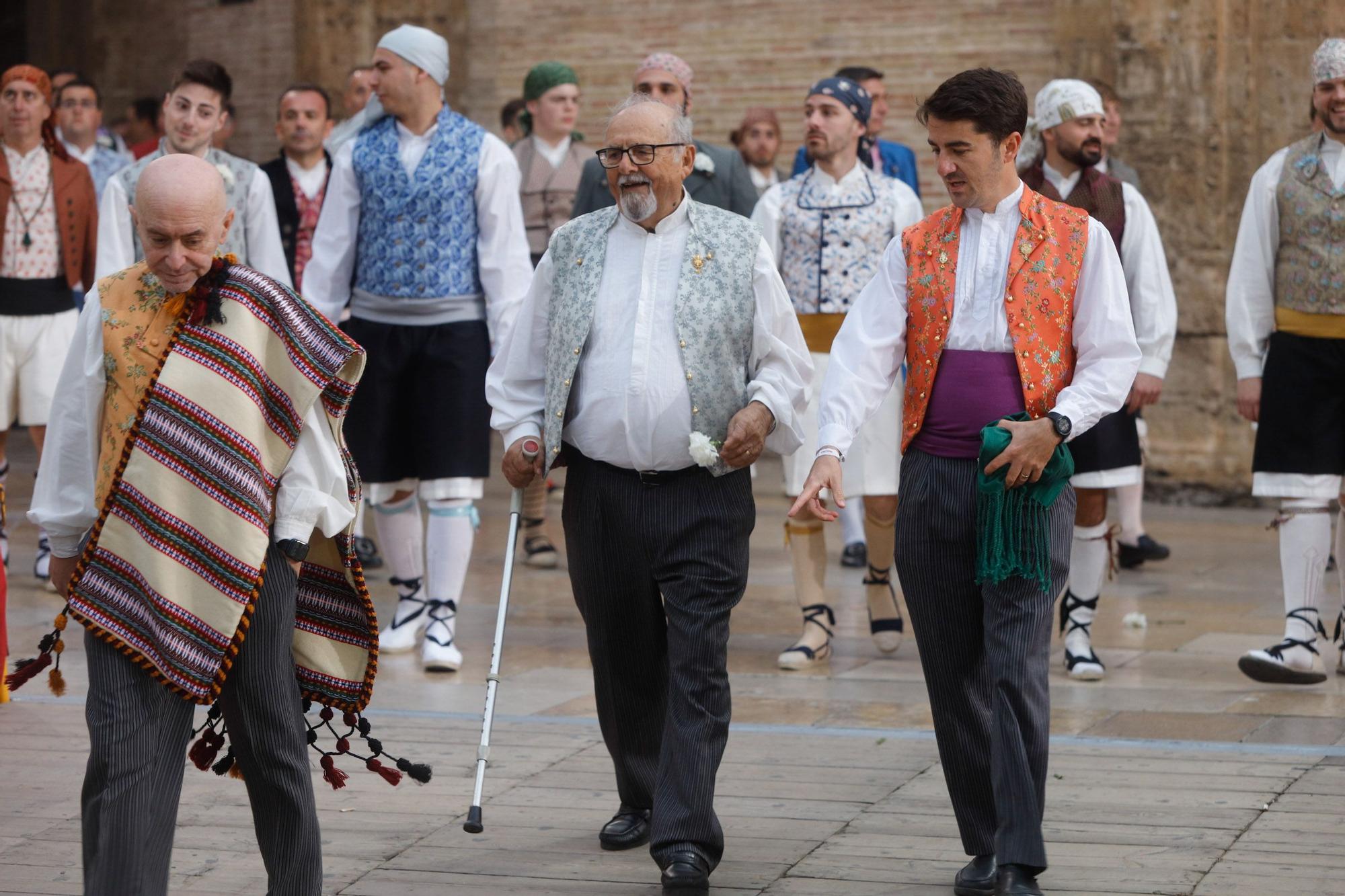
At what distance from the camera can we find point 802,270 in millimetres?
7922

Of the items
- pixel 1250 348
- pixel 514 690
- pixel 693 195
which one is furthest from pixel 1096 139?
pixel 514 690

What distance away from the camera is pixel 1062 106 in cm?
737

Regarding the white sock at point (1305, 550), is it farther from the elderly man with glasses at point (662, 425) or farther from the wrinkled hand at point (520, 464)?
the wrinkled hand at point (520, 464)

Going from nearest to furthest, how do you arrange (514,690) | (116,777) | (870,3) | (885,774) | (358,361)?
1. (116,777)
2. (358,361)
3. (885,774)
4. (514,690)
5. (870,3)

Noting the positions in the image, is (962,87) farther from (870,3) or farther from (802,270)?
(870,3)

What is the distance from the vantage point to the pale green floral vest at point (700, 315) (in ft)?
16.4

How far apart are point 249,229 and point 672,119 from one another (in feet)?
10.1

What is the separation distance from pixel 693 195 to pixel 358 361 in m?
4.20

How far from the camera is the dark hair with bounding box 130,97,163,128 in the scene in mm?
16062

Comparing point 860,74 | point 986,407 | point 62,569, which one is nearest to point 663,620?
point 986,407

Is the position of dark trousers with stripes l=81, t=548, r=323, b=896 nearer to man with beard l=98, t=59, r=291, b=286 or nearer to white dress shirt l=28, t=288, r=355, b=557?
white dress shirt l=28, t=288, r=355, b=557

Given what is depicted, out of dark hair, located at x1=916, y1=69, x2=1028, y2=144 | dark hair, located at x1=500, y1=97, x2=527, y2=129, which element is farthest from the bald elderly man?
dark hair, located at x1=500, y1=97, x2=527, y2=129

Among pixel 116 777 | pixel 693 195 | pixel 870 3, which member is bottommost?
pixel 116 777

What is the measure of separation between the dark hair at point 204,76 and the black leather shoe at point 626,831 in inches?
141
